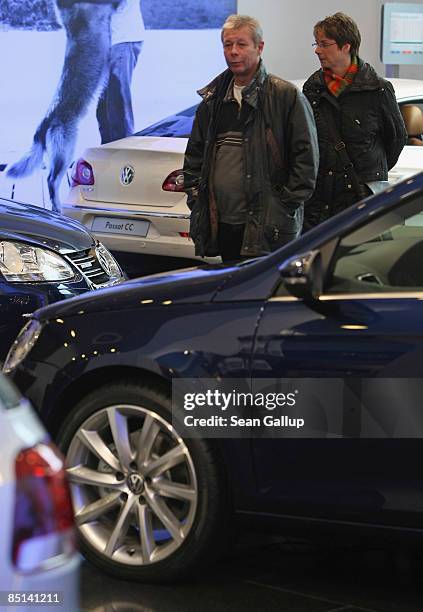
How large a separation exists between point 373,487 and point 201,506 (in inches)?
21.8

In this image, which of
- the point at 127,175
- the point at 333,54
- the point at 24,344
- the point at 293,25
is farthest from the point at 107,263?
the point at 293,25

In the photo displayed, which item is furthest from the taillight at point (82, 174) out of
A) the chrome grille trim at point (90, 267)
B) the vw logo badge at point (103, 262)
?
the chrome grille trim at point (90, 267)

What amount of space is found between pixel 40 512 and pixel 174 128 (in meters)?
7.56

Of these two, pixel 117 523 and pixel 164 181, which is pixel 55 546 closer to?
pixel 117 523

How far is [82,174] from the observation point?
377 inches

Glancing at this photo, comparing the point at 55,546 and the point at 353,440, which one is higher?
the point at 55,546

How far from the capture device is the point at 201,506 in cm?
416

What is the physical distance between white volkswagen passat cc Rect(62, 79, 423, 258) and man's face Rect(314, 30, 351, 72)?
2.10 metres

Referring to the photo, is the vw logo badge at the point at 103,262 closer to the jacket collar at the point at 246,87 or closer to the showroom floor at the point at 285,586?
the jacket collar at the point at 246,87

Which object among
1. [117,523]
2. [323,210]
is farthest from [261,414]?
[323,210]

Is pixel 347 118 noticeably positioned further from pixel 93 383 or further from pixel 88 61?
pixel 88 61

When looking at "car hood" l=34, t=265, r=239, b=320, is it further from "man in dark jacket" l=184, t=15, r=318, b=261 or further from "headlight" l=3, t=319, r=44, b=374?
"man in dark jacket" l=184, t=15, r=318, b=261

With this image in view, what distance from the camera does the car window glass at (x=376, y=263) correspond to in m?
4.00

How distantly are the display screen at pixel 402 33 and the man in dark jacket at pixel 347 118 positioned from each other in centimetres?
630
